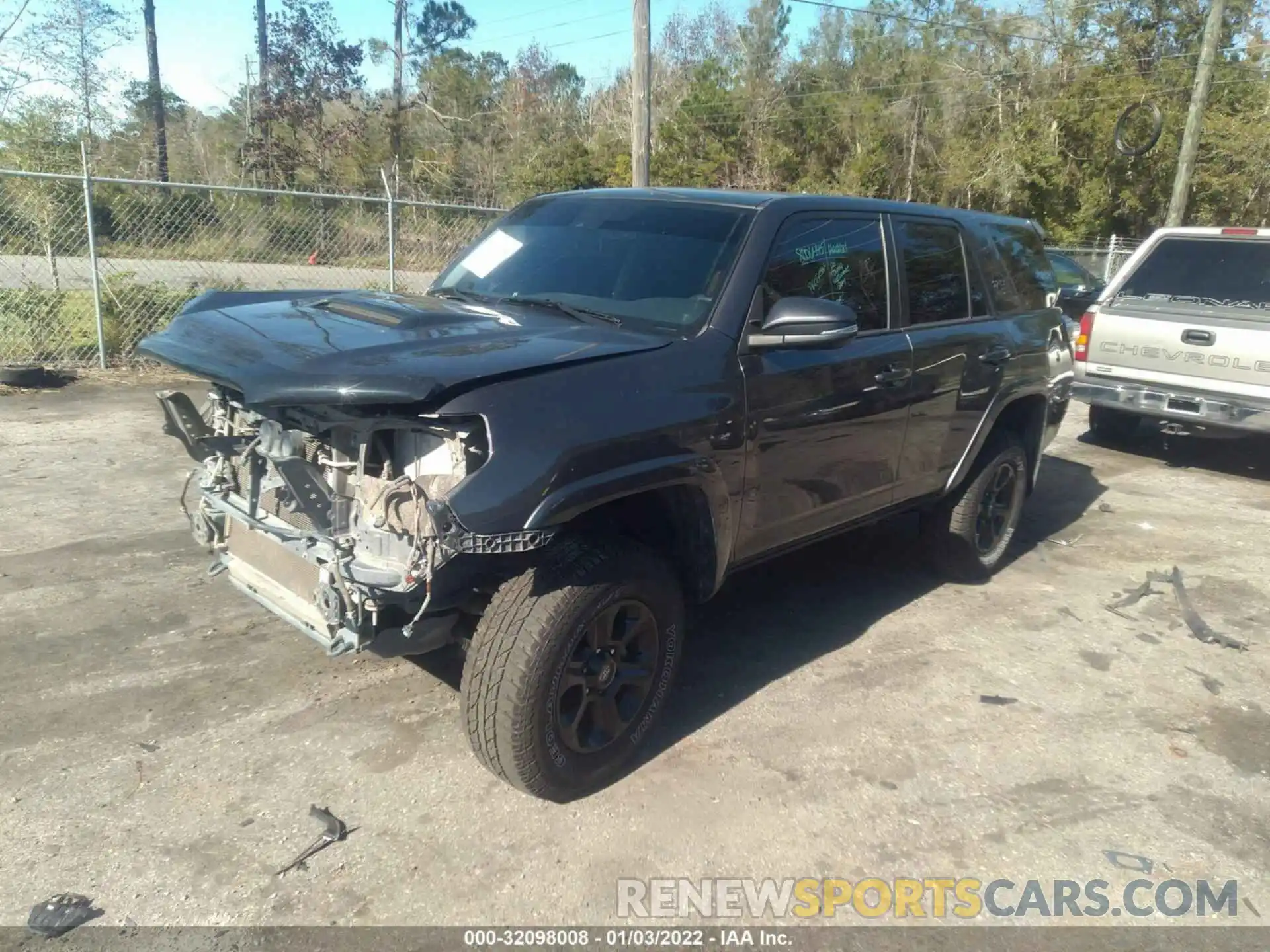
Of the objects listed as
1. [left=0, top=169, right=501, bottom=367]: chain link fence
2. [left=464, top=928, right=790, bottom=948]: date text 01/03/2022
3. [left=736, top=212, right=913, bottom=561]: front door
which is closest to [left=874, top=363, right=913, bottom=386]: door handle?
[left=736, top=212, right=913, bottom=561]: front door

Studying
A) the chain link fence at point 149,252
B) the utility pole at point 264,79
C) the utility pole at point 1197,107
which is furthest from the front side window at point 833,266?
the utility pole at point 264,79

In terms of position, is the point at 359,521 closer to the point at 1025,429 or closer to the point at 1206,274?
the point at 1025,429

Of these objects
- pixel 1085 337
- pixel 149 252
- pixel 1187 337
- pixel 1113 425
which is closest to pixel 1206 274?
pixel 1187 337

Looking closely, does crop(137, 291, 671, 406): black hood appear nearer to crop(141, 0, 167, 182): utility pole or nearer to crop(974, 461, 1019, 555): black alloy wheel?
crop(974, 461, 1019, 555): black alloy wheel

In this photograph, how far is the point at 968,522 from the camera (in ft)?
Answer: 16.8

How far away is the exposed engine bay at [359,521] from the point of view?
2650mm

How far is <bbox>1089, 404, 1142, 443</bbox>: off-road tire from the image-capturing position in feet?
30.1

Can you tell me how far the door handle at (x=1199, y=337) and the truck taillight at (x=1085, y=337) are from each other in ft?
2.49

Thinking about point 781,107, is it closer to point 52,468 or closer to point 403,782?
point 52,468

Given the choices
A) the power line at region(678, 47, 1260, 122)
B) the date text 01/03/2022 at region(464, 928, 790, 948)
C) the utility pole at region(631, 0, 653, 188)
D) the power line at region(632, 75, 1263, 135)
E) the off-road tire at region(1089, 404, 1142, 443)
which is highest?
the power line at region(678, 47, 1260, 122)

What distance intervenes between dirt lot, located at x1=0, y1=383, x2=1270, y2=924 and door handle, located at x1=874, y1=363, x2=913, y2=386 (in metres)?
1.24

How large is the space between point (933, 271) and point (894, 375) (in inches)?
29.7

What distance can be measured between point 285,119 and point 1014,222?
2963cm

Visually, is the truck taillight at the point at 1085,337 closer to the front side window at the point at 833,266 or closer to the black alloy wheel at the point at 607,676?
the front side window at the point at 833,266
